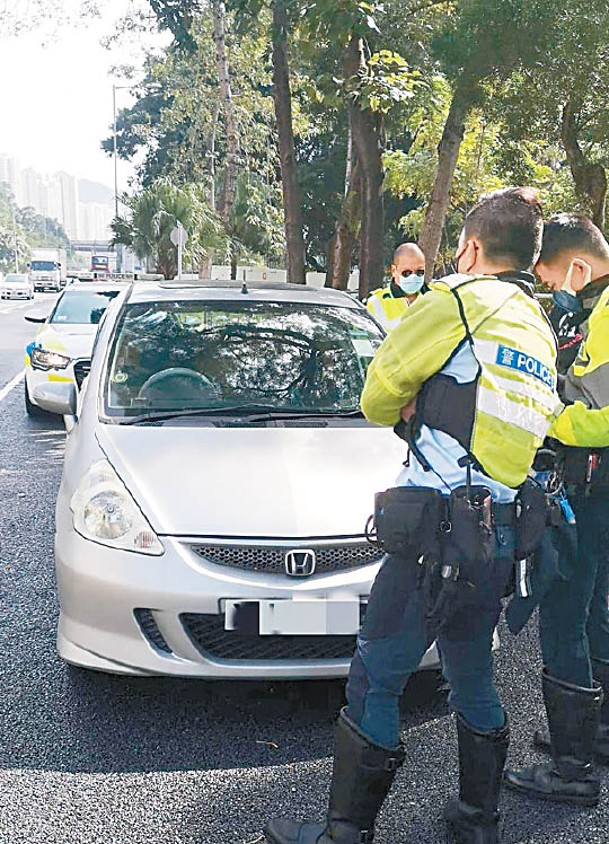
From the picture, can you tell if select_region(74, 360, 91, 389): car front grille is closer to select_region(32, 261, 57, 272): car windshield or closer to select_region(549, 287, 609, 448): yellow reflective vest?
select_region(549, 287, 609, 448): yellow reflective vest

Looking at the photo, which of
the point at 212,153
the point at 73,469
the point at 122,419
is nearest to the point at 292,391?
the point at 122,419

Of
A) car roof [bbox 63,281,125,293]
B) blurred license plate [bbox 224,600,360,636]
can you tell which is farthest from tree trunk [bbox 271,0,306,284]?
blurred license plate [bbox 224,600,360,636]

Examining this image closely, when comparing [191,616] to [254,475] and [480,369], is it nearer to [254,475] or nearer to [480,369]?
[254,475]

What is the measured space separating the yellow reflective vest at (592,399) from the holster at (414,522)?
2.23ft

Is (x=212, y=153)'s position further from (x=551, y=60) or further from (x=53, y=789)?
(x=53, y=789)

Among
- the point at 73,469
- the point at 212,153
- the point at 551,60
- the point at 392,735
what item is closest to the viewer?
the point at 392,735

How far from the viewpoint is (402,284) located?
7.15 m

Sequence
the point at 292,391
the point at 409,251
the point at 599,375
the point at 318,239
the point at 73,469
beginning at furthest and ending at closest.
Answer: the point at 318,239
the point at 409,251
the point at 292,391
the point at 73,469
the point at 599,375

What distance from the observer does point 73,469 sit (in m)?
4.16

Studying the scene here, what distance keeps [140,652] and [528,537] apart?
1.51m

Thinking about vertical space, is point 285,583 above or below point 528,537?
below

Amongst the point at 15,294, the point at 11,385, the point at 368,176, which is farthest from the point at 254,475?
the point at 15,294

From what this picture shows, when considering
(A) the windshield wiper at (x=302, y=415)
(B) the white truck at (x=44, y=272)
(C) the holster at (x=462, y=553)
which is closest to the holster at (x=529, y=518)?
(C) the holster at (x=462, y=553)

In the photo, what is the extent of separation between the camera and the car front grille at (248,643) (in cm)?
356
